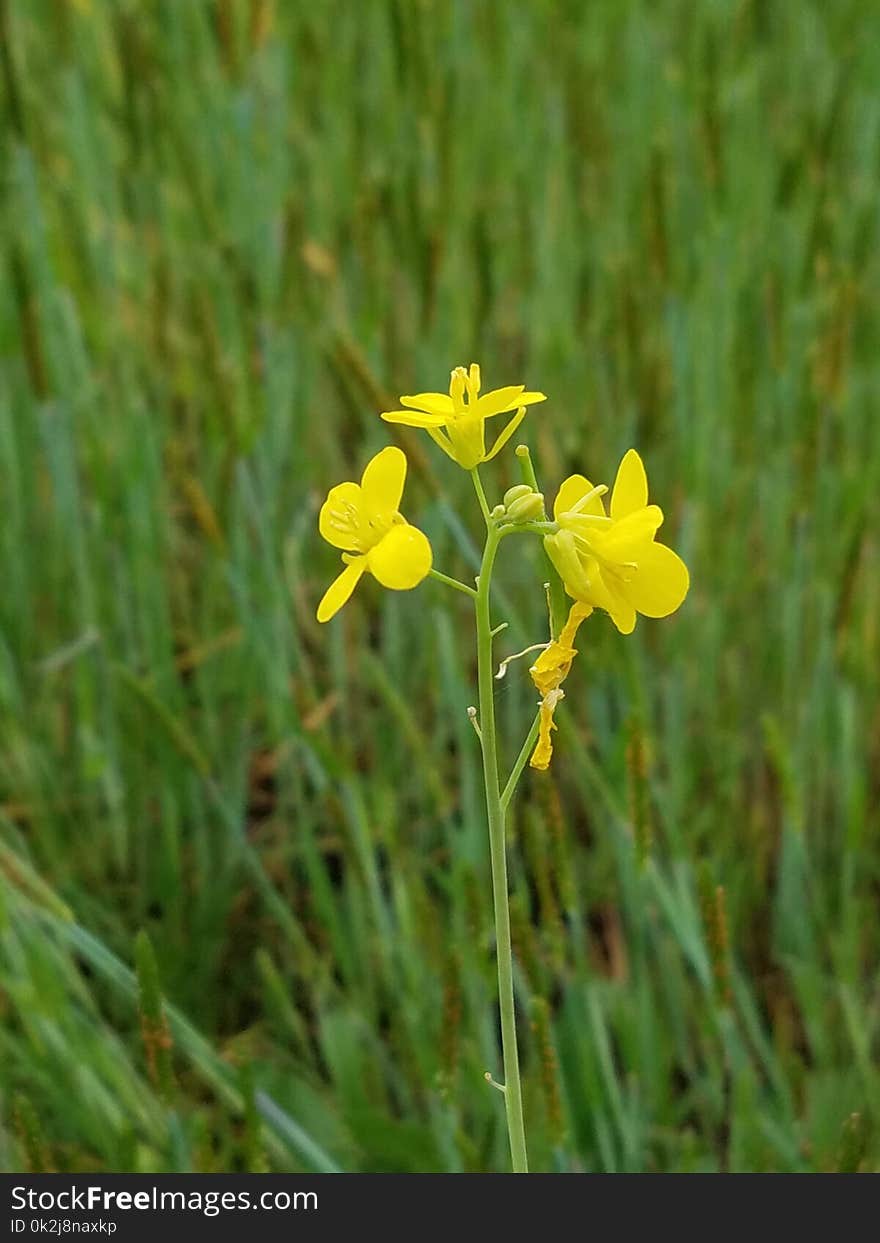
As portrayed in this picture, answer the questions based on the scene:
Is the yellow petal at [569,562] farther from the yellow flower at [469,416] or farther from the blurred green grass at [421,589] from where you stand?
the blurred green grass at [421,589]

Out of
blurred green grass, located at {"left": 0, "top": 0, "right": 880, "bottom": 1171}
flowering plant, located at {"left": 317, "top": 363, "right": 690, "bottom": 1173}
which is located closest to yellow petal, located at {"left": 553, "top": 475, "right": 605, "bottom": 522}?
flowering plant, located at {"left": 317, "top": 363, "right": 690, "bottom": 1173}

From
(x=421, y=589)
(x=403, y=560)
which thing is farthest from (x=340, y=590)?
(x=421, y=589)

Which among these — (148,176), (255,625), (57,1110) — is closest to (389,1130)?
(57,1110)

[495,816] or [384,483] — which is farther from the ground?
[384,483]

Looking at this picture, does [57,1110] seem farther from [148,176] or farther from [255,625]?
[148,176]

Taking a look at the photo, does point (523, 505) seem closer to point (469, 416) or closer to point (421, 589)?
point (469, 416)

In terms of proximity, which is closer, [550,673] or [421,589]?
[550,673]

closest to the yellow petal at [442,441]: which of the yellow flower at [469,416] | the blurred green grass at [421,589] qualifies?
the yellow flower at [469,416]
